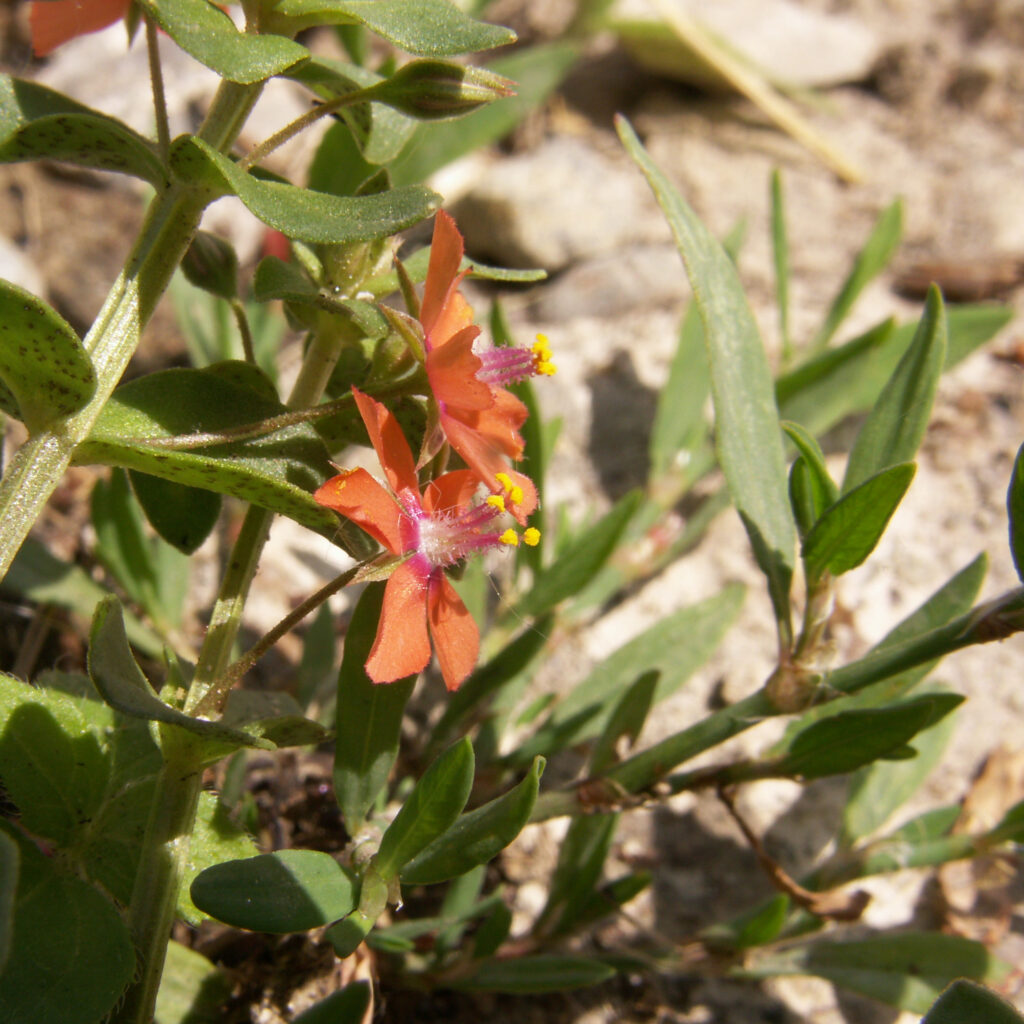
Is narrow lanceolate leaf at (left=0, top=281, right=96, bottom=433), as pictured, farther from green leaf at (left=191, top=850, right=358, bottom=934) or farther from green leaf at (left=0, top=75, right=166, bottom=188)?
green leaf at (left=191, top=850, right=358, bottom=934)

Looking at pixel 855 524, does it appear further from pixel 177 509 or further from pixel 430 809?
pixel 177 509

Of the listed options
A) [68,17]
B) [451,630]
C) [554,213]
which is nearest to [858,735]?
[451,630]

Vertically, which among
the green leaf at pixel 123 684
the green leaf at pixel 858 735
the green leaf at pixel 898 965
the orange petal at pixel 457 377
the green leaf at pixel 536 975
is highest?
the orange petal at pixel 457 377

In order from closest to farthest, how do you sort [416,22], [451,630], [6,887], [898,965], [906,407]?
1. [6,887]
2. [416,22]
3. [451,630]
4. [906,407]
5. [898,965]

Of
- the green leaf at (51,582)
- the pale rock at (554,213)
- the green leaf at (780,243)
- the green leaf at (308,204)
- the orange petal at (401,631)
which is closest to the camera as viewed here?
the green leaf at (308,204)

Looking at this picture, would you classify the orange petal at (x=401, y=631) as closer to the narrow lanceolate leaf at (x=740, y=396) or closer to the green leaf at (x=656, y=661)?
the narrow lanceolate leaf at (x=740, y=396)

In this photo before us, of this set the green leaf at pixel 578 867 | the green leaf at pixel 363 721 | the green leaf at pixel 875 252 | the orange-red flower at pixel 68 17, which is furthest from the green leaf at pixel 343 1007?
the green leaf at pixel 875 252

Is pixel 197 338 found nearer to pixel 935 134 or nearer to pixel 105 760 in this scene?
pixel 105 760
